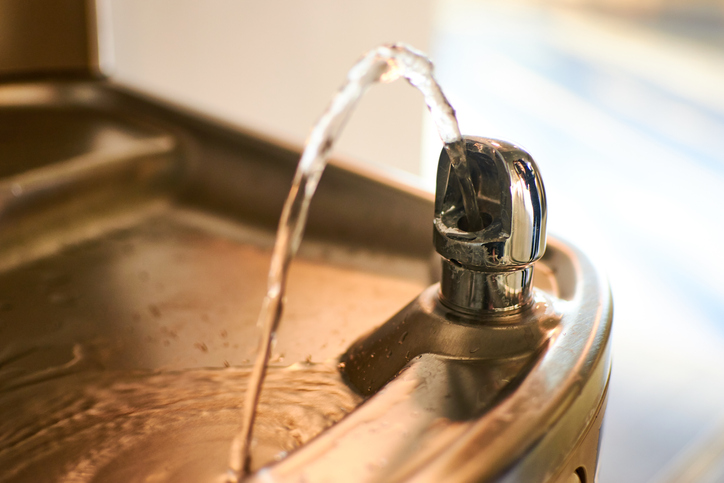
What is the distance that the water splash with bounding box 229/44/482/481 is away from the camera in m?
0.31

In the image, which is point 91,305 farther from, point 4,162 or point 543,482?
point 543,482

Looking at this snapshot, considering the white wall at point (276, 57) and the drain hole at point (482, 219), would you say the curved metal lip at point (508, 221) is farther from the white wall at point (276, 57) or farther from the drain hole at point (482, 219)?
the white wall at point (276, 57)

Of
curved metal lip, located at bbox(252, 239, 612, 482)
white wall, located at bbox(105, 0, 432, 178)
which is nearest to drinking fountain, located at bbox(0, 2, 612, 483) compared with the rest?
curved metal lip, located at bbox(252, 239, 612, 482)

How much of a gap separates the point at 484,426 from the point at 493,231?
0.11 metres

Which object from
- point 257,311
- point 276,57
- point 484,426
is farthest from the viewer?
point 276,57

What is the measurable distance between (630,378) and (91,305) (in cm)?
132

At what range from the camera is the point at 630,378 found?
1.50m

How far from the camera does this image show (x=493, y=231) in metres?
0.34

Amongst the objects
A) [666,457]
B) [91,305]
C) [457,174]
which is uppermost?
[457,174]

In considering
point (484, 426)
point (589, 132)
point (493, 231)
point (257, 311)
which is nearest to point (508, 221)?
point (493, 231)

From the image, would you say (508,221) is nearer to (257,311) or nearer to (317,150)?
(317,150)

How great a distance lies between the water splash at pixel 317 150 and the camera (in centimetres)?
31

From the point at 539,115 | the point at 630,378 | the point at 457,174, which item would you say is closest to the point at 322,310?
the point at 457,174

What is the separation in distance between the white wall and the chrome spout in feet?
1.58
